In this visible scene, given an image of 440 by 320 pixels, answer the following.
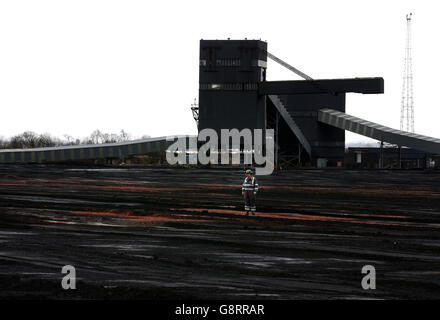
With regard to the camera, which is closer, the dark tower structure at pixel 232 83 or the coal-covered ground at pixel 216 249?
the coal-covered ground at pixel 216 249

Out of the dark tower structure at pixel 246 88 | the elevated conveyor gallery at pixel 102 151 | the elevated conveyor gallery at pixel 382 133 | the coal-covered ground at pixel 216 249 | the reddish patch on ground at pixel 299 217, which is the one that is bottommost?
the coal-covered ground at pixel 216 249

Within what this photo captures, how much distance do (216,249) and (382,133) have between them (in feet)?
217

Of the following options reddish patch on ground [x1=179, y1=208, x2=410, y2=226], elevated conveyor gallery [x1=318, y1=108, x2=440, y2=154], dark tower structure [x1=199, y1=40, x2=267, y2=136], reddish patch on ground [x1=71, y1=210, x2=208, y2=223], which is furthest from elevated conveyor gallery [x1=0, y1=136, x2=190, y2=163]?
reddish patch on ground [x1=71, y1=210, x2=208, y2=223]

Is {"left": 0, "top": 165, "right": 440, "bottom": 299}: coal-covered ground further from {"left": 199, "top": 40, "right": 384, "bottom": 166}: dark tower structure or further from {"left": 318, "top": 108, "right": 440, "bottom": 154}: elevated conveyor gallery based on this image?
{"left": 318, "top": 108, "right": 440, "bottom": 154}: elevated conveyor gallery

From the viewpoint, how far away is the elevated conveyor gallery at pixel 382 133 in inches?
2960

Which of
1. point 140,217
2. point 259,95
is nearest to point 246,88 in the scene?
point 259,95

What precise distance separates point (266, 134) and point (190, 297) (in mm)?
66068

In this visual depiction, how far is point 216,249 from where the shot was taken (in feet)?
50.1

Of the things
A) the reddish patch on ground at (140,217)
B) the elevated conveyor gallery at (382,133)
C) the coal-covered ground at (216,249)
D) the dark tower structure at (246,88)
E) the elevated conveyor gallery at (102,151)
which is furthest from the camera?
the elevated conveyor gallery at (102,151)

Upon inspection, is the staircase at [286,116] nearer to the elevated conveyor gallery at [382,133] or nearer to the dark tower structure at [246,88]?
the dark tower structure at [246,88]

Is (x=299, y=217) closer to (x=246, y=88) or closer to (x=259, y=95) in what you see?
(x=259, y=95)

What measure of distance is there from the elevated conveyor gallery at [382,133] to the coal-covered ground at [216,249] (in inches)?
1943

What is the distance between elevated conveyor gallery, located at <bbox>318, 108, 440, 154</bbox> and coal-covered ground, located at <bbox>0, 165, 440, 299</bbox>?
49.3 m

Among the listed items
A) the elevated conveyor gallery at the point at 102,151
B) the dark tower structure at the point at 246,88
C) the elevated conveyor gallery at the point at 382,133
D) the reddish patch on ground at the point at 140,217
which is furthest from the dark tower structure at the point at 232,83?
the reddish patch on ground at the point at 140,217
